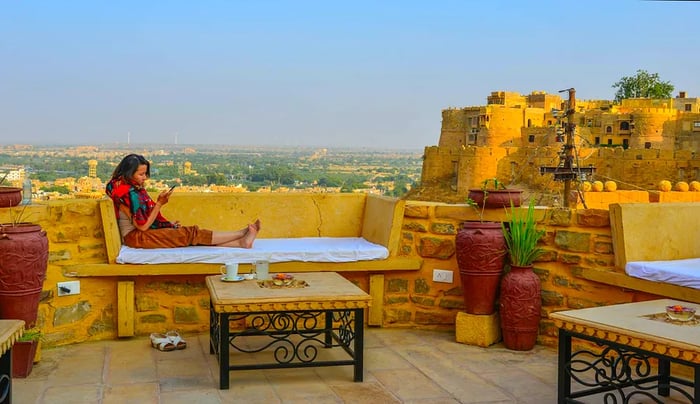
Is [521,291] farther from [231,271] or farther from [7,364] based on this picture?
[7,364]

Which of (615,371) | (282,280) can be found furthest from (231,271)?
(615,371)

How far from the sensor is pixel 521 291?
4879 millimetres

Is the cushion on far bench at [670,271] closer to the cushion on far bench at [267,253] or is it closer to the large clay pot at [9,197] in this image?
the cushion on far bench at [267,253]

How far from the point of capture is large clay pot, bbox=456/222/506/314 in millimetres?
4930

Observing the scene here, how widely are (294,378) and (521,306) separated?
1540 millimetres

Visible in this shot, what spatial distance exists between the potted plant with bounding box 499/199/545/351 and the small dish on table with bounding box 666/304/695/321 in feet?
4.96

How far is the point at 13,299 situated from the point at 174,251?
1.09 m

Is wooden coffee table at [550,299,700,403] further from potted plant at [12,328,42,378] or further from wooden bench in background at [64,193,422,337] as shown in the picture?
potted plant at [12,328,42,378]

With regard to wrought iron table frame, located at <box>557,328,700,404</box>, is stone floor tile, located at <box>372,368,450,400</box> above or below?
below

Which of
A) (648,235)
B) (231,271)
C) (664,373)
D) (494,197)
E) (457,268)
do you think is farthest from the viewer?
(457,268)

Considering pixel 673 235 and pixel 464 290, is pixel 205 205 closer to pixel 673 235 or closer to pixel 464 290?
pixel 464 290

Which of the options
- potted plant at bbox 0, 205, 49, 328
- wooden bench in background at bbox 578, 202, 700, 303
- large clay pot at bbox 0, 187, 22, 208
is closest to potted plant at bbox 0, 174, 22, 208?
large clay pot at bbox 0, 187, 22, 208

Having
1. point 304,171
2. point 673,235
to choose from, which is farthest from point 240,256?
point 304,171

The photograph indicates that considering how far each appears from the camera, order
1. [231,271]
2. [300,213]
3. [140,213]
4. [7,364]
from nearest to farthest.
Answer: [7,364]
[231,271]
[140,213]
[300,213]
